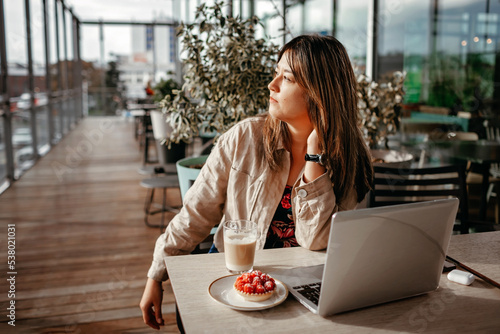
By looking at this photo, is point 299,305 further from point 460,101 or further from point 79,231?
point 79,231

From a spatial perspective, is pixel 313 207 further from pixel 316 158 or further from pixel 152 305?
pixel 152 305

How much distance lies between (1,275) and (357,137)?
2.32 meters

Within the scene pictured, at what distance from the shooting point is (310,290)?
38.9 inches

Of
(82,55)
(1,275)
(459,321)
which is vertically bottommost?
(1,275)

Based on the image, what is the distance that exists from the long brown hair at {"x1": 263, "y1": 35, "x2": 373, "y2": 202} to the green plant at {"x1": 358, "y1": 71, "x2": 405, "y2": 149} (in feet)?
4.42

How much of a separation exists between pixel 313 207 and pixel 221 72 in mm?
1351

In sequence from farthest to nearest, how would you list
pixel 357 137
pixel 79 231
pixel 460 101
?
pixel 79 231, pixel 460 101, pixel 357 137

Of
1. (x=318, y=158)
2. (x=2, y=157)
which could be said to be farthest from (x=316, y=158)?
(x=2, y=157)

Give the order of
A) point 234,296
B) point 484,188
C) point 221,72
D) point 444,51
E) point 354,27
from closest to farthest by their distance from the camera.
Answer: point 234,296
point 221,72
point 484,188
point 444,51
point 354,27

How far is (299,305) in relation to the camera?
938 mm

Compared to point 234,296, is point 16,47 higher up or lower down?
higher up

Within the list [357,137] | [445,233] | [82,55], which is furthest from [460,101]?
[82,55]

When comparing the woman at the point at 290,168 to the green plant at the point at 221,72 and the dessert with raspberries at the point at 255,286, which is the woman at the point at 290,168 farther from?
the green plant at the point at 221,72

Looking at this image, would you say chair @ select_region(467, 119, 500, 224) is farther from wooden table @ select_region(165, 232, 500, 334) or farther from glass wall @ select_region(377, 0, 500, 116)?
wooden table @ select_region(165, 232, 500, 334)
